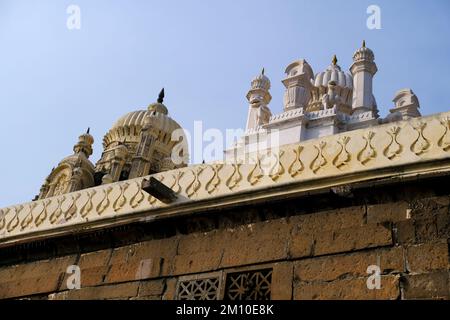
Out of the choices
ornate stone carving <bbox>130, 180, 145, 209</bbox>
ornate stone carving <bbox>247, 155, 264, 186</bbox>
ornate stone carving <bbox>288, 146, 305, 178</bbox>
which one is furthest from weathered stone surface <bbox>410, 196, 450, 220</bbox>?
ornate stone carving <bbox>130, 180, 145, 209</bbox>

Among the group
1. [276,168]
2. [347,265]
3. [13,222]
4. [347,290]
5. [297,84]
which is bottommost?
[347,290]

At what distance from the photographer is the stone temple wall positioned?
3932 millimetres

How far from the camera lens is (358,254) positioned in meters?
4.07

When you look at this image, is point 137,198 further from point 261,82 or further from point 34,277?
point 261,82

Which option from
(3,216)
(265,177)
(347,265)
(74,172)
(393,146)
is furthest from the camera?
(74,172)

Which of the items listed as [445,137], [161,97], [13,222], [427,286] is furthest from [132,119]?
[427,286]

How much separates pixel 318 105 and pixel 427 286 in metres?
14.2

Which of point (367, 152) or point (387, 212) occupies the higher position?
point (367, 152)

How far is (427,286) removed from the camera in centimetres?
375

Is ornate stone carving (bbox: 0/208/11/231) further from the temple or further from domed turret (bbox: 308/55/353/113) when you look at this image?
domed turret (bbox: 308/55/353/113)

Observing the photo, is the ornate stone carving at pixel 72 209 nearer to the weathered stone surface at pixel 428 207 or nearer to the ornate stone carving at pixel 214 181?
the ornate stone carving at pixel 214 181

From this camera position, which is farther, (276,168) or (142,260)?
(142,260)
